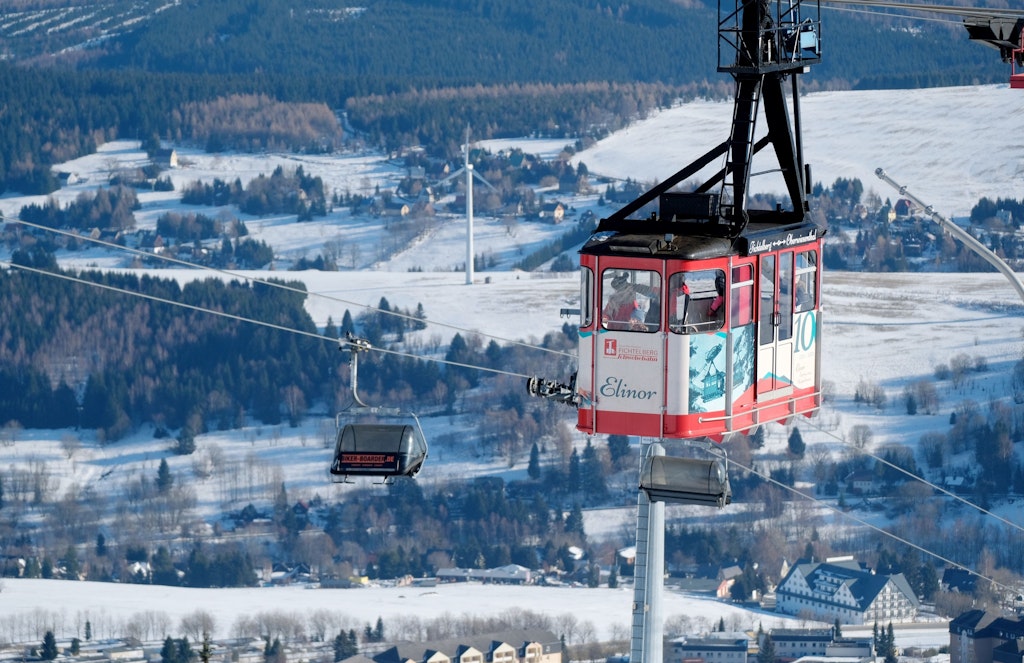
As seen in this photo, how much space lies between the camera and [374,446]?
3984cm

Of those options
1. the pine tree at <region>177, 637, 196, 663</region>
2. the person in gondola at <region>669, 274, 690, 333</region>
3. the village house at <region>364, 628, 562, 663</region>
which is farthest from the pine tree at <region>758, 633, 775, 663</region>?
the person in gondola at <region>669, 274, 690, 333</region>

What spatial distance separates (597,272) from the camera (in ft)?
118

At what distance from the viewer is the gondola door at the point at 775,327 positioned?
36812 mm

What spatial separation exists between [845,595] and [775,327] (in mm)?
127835

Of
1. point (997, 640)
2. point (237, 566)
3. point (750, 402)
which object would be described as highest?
point (750, 402)

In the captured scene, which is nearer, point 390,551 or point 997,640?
point 997,640

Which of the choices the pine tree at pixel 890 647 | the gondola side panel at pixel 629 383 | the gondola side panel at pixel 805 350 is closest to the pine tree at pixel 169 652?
the pine tree at pixel 890 647

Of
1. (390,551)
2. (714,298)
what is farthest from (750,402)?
(390,551)

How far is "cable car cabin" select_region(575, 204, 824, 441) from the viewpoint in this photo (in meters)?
35.8

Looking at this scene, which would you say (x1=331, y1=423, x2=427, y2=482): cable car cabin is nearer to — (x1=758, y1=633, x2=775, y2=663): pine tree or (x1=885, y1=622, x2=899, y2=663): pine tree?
(x1=758, y1=633, x2=775, y2=663): pine tree

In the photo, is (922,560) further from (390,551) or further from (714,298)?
(714,298)

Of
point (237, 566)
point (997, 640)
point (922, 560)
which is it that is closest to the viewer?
point (997, 640)

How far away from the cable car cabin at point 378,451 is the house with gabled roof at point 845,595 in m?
116

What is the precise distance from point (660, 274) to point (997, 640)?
9882cm
